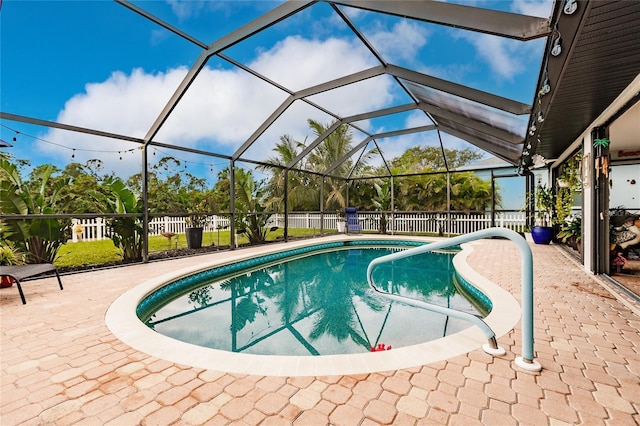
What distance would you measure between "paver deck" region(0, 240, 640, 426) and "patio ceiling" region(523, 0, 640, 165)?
2757 mm

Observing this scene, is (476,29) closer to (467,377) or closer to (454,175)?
(467,377)

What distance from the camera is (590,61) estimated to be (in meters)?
3.09

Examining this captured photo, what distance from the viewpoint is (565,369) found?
89.4 inches

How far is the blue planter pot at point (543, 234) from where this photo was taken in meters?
9.52

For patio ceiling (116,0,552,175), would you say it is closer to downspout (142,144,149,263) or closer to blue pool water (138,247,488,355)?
downspout (142,144,149,263)

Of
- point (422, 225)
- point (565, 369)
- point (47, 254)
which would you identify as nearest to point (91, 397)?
point (565, 369)

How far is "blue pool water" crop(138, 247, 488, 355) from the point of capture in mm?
3662

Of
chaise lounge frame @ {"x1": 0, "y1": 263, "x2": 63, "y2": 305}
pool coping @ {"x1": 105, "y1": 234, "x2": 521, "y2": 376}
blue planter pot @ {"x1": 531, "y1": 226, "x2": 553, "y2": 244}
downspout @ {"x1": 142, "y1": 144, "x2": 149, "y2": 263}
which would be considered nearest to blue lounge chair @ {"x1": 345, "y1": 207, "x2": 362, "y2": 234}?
blue planter pot @ {"x1": 531, "y1": 226, "x2": 553, "y2": 244}

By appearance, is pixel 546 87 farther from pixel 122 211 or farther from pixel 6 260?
pixel 6 260

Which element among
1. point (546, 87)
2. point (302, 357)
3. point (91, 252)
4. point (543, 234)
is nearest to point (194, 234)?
point (91, 252)

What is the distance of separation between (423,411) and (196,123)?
10.8m

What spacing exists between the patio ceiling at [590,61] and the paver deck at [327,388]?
2.76m

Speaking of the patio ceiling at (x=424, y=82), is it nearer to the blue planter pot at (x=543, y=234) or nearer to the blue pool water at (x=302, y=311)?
the blue planter pot at (x=543, y=234)

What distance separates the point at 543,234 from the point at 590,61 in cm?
813
